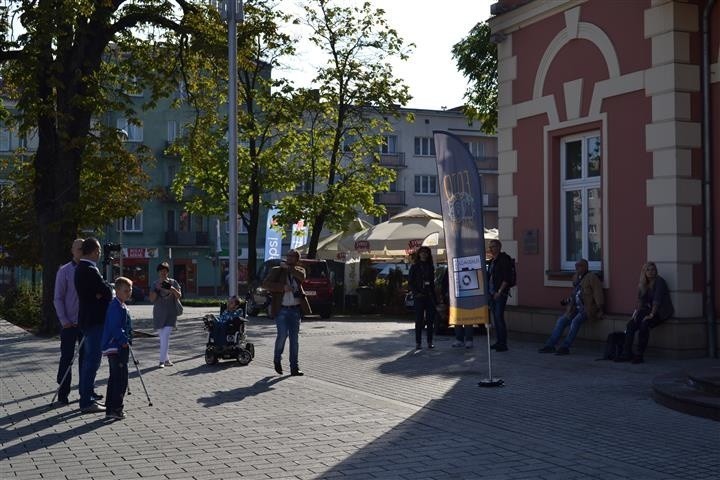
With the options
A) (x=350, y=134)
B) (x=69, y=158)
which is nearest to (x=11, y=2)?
(x=69, y=158)

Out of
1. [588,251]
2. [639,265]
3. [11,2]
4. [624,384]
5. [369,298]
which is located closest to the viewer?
[624,384]

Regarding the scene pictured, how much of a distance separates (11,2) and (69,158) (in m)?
3.61

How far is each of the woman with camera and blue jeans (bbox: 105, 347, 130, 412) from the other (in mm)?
5085

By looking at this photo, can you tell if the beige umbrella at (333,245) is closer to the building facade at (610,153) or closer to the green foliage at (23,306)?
the green foliage at (23,306)

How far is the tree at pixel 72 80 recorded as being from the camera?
811 inches

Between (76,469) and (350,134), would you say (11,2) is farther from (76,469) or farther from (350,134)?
(350,134)

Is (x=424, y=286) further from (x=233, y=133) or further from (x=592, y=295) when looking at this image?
(x=233, y=133)

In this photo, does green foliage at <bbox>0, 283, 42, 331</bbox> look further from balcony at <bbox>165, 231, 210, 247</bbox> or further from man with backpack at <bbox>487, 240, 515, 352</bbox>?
balcony at <bbox>165, 231, 210, 247</bbox>

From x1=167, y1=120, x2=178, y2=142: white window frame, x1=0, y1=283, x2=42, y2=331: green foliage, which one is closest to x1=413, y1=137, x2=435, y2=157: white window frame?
x1=167, y1=120, x2=178, y2=142: white window frame

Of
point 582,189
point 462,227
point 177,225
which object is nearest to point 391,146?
point 177,225

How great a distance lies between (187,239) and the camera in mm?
69688

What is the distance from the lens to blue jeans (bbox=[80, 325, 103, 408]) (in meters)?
10.6

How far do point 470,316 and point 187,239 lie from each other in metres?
59.3

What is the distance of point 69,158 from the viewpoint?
72.2 ft
